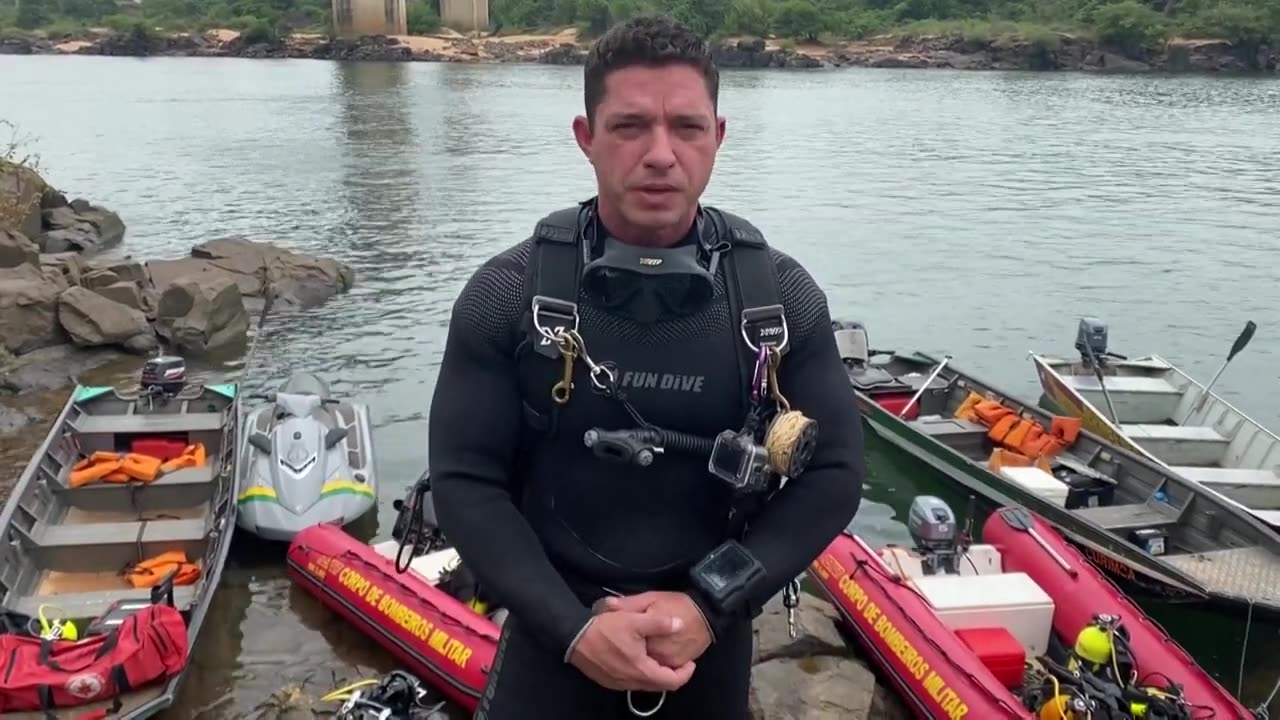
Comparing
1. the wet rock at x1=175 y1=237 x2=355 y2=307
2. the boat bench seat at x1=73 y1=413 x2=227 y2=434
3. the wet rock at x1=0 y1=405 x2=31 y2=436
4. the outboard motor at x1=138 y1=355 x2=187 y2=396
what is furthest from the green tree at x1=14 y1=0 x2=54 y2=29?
the boat bench seat at x1=73 y1=413 x2=227 y2=434

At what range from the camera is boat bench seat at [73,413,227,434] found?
9.60 m

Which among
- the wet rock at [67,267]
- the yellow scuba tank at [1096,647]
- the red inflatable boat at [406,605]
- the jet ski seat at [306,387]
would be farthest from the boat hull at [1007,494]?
the wet rock at [67,267]

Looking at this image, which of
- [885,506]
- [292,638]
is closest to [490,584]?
[292,638]

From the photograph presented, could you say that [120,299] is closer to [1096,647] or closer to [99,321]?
[99,321]

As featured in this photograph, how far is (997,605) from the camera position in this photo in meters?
7.18

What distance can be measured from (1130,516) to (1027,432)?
1938 mm

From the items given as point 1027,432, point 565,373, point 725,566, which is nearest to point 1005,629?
point 1027,432

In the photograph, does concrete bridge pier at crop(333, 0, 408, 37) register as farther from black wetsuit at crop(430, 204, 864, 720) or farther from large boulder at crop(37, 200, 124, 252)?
black wetsuit at crop(430, 204, 864, 720)

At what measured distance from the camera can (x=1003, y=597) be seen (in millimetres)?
7246

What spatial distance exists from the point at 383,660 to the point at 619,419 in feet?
18.8

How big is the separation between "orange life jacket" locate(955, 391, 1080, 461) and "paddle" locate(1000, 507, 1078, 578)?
2893 millimetres

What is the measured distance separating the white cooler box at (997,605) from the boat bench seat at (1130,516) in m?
2.21

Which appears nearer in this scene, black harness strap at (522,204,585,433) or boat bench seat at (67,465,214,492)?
black harness strap at (522,204,585,433)

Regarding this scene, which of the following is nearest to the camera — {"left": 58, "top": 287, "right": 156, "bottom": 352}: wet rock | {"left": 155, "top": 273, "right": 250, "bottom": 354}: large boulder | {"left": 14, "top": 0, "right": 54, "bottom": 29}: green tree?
{"left": 58, "top": 287, "right": 156, "bottom": 352}: wet rock
